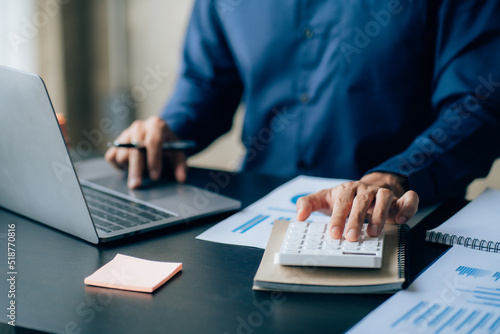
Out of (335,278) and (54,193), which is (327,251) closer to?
(335,278)

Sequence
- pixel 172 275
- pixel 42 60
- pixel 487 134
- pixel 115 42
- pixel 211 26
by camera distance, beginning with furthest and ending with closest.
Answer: pixel 115 42 → pixel 42 60 → pixel 211 26 → pixel 487 134 → pixel 172 275

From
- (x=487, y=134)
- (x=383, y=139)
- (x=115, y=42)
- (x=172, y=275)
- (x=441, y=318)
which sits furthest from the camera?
(x=115, y=42)

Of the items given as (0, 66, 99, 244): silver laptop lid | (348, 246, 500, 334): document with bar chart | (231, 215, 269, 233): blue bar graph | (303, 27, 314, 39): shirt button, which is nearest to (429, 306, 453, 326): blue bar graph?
(348, 246, 500, 334): document with bar chart

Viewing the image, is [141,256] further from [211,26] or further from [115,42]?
[115,42]

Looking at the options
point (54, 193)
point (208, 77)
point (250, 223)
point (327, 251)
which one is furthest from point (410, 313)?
point (208, 77)

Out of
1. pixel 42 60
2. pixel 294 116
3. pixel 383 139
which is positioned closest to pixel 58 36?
pixel 42 60

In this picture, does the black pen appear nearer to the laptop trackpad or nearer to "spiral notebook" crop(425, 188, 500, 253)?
the laptop trackpad

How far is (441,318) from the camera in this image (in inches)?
20.4

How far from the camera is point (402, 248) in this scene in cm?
66

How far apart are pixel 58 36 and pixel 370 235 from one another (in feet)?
7.96

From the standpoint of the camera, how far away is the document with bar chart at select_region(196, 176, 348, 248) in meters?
0.76

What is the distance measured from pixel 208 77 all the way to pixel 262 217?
707 mm

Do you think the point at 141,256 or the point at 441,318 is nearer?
the point at 441,318

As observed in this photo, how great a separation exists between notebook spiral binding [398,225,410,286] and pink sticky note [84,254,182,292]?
264mm
